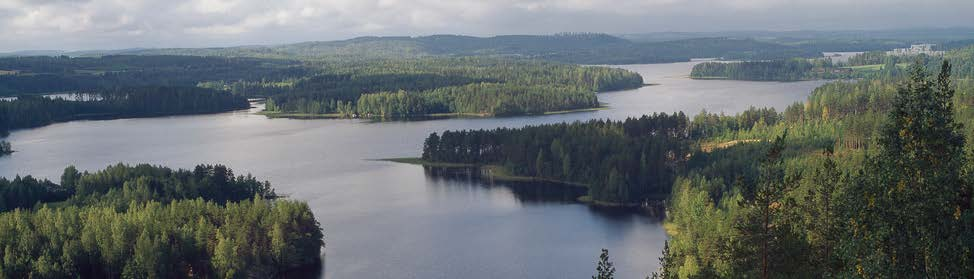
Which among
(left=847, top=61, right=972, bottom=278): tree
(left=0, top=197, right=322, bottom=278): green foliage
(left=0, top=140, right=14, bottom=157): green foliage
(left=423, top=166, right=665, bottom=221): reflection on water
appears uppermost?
(left=847, top=61, right=972, bottom=278): tree

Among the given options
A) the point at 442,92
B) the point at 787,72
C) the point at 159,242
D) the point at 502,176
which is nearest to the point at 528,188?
the point at 502,176

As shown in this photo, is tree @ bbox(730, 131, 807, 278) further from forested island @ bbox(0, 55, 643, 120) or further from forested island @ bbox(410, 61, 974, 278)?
forested island @ bbox(0, 55, 643, 120)

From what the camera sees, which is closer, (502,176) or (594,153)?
(594,153)

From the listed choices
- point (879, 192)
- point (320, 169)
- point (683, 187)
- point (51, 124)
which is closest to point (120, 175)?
point (320, 169)

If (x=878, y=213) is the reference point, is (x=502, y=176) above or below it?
below

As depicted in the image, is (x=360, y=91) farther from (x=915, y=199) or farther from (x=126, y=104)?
(x=915, y=199)

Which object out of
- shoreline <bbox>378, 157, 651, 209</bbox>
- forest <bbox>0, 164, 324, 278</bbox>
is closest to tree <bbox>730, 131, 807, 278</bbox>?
forest <bbox>0, 164, 324, 278</bbox>

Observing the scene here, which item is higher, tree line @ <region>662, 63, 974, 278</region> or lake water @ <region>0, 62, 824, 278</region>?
tree line @ <region>662, 63, 974, 278</region>
